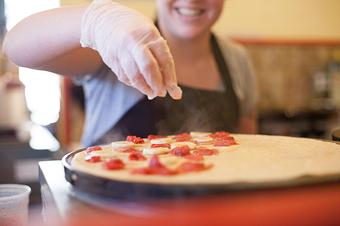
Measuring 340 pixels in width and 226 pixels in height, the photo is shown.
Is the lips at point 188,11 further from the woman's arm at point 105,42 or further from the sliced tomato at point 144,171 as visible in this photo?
the sliced tomato at point 144,171

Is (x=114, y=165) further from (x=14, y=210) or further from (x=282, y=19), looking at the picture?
(x=282, y=19)

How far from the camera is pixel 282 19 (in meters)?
4.00

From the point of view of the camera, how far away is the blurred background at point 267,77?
3.20 metres

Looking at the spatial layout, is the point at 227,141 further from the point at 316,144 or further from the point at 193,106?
the point at 193,106

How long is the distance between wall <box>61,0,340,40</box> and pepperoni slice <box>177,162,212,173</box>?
10.3 feet

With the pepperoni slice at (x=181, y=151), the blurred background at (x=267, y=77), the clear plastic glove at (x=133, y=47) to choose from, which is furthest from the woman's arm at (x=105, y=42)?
the blurred background at (x=267, y=77)

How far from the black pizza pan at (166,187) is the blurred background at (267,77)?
91.3 inches

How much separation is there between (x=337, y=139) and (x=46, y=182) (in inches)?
28.4

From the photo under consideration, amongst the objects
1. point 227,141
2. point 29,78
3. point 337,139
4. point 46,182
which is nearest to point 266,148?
point 227,141

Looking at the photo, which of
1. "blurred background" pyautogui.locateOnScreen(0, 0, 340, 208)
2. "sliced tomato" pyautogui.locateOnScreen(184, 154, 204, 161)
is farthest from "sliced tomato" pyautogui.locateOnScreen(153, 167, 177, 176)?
"blurred background" pyautogui.locateOnScreen(0, 0, 340, 208)

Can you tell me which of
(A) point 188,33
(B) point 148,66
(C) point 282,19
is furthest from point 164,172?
(C) point 282,19

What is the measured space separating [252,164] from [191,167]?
0.40 ft

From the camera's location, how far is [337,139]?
108 centimetres

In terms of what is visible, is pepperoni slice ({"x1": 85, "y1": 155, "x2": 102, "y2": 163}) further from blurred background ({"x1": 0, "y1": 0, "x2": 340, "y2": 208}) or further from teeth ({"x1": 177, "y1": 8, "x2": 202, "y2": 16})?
blurred background ({"x1": 0, "y1": 0, "x2": 340, "y2": 208})
